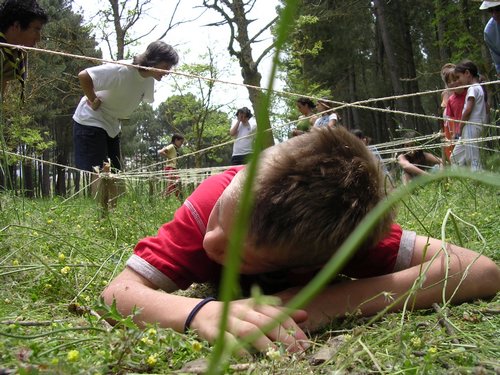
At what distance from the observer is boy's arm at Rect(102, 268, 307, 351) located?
841mm

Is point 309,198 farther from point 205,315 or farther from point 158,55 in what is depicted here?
point 158,55

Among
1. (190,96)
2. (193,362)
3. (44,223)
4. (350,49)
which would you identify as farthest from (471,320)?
(350,49)

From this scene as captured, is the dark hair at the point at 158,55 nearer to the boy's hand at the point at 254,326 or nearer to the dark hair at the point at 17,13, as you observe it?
the dark hair at the point at 17,13

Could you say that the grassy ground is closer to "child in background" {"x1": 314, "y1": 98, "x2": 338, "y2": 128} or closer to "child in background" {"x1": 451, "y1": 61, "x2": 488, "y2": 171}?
"child in background" {"x1": 314, "y1": 98, "x2": 338, "y2": 128}

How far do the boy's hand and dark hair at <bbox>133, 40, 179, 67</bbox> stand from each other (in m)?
2.44

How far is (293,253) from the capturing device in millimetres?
933

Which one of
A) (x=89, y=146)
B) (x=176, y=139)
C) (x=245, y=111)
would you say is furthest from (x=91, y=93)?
(x=176, y=139)

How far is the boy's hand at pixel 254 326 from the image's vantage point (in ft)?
2.69

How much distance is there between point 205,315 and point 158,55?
2.48 meters

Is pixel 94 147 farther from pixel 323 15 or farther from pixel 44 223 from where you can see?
pixel 323 15

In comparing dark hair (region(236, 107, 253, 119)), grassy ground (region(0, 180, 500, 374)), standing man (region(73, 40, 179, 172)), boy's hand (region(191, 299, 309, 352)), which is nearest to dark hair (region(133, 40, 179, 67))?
standing man (region(73, 40, 179, 172))

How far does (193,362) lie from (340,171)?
43 centimetres

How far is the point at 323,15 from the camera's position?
1206 cm

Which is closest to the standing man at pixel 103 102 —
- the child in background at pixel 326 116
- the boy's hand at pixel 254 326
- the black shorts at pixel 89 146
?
the black shorts at pixel 89 146
